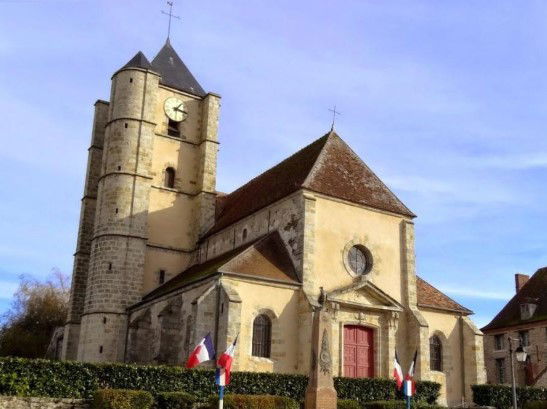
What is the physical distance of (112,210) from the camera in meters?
30.5

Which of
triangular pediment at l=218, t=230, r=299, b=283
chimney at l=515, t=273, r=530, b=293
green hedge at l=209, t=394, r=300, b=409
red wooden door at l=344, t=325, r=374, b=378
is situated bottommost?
green hedge at l=209, t=394, r=300, b=409

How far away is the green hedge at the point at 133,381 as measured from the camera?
1700cm

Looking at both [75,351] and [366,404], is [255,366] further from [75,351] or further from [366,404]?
[75,351]

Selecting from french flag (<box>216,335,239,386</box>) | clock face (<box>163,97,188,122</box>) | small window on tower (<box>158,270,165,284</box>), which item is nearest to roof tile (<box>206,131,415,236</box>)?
small window on tower (<box>158,270,165,284</box>)

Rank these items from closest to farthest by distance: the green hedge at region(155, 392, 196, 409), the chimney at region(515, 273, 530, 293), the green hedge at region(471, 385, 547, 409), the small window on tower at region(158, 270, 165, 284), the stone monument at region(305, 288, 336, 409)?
the stone monument at region(305, 288, 336, 409) < the green hedge at region(155, 392, 196, 409) < the green hedge at region(471, 385, 547, 409) < the small window on tower at region(158, 270, 165, 284) < the chimney at region(515, 273, 530, 293)

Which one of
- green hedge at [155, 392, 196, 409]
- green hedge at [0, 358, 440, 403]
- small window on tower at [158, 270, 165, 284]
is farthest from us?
small window on tower at [158, 270, 165, 284]

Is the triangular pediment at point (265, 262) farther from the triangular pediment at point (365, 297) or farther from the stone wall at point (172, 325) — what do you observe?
the triangular pediment at point (365, 297)

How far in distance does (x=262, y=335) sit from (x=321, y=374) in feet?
24.9

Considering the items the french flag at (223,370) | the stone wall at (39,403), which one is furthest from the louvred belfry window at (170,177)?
the french flag at (223,370)

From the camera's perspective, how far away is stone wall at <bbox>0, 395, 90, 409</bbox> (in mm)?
16125

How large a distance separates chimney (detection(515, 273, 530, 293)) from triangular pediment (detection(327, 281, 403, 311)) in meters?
20.9

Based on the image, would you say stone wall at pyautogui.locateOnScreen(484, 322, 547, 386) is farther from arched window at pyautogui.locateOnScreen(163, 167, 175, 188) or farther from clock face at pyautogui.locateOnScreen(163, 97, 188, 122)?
clock face at pyautogui.locateOnScreen(163, 97, 188, 122)

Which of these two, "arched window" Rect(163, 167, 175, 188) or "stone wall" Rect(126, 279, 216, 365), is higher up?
"arched window" Rect(163, 167, 175, 188)

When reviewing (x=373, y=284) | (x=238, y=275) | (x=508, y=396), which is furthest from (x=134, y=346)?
(x=508, y=396)
